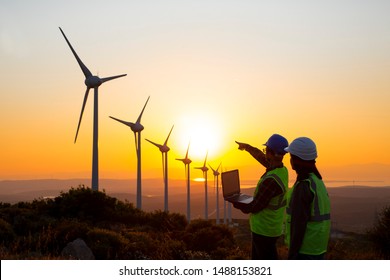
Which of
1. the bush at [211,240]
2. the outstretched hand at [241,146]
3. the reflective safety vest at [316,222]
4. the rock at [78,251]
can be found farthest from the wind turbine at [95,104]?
the reflective safety vest at [316,222]

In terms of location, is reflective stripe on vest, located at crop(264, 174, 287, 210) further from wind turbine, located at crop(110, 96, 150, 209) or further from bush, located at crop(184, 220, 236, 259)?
wind turbine, located at crop(110, 96, 150, 209)

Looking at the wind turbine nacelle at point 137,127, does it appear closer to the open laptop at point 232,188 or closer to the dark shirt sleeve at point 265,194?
the open laptop at point 232,188

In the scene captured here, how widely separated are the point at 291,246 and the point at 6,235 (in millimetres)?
14725

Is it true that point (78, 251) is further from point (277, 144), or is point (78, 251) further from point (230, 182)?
point (277, 144)

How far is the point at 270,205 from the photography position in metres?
6.58

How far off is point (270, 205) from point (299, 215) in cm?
158

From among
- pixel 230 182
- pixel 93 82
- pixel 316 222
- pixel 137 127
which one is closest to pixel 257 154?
pixel 230 182

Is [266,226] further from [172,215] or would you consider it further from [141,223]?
[172,215]

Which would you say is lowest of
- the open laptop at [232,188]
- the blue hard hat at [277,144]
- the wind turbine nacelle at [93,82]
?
the open laptop at [232,188]

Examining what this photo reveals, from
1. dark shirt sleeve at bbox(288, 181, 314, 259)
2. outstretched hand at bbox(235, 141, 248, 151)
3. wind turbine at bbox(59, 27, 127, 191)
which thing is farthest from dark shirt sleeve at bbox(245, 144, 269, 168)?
wind turbine at bbox(59, 27, 127, 191)

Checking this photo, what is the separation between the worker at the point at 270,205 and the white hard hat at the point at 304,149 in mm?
1048

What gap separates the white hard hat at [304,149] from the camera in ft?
17.6

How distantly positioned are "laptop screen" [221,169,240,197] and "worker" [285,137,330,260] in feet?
5.97

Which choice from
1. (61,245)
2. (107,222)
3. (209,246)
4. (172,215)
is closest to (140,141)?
(172,215)
